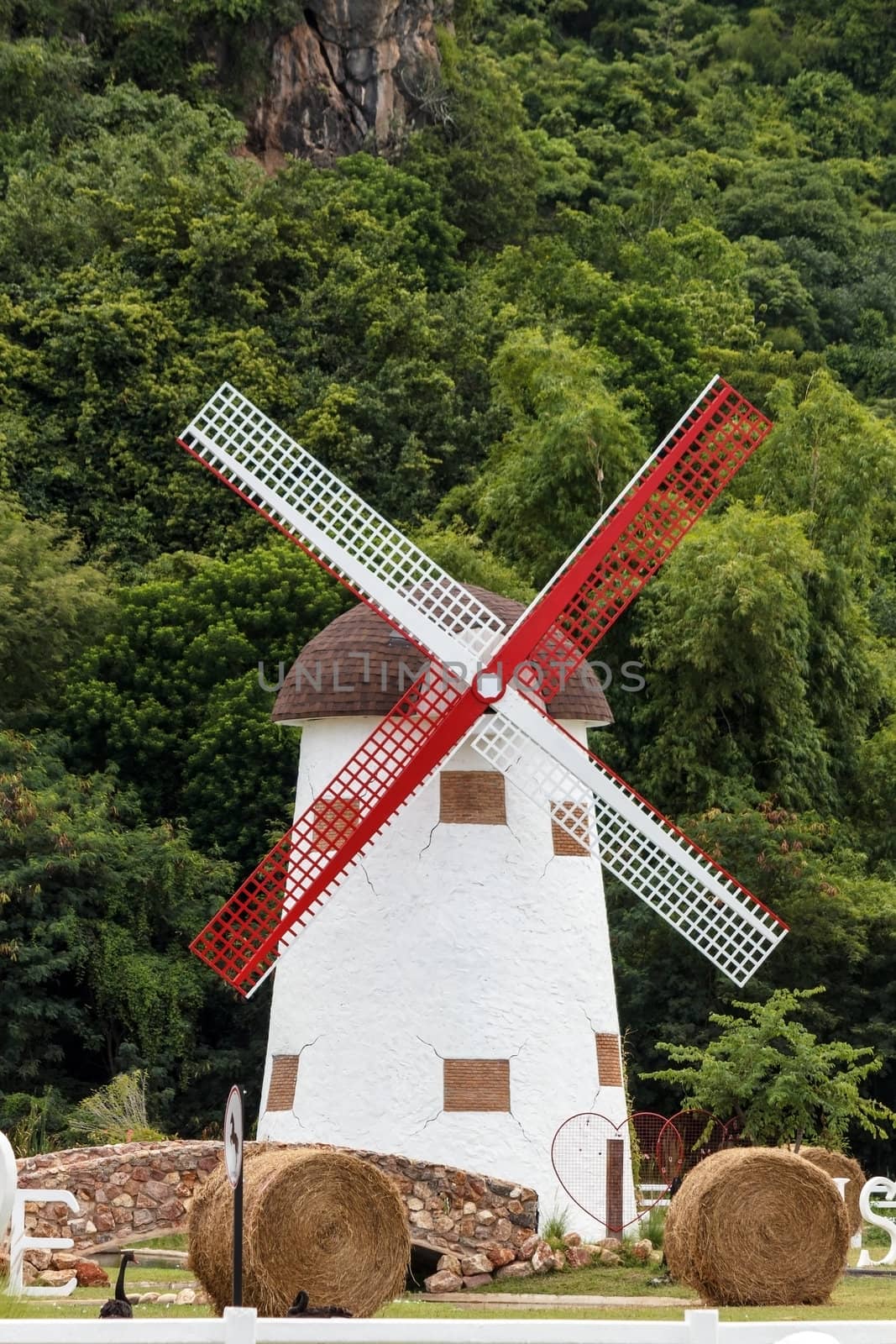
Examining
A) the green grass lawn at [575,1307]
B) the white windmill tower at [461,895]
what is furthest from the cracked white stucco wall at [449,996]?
the green grass lawn at [575,1307]

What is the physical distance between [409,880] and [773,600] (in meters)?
13.4

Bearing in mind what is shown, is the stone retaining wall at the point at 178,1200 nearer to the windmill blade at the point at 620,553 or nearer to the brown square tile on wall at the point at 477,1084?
the brown square tile on wall at the point at 477,1084

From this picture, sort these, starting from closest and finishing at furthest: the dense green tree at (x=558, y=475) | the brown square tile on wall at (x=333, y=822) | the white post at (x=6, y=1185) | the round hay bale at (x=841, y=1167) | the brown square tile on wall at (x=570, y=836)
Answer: the white post at (x=6, y=1185) < the round hay bale at (x=841, y=1167) < the brown square tile on wall at (x=333, y=822) < the brown square tile on wall at (x=570, y=836) < the dense green tree at (x=558, y=475)

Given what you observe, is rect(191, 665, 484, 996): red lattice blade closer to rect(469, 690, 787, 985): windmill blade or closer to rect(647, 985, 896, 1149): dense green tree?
rect(469, 690, 787, 985): windmill blade

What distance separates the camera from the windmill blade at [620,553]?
1995 centimetres

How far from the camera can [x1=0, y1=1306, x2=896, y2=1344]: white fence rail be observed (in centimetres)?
938

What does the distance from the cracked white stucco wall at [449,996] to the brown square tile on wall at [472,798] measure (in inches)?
2.8

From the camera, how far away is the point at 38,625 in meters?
32.6

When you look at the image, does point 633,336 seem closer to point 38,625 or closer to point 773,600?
point 773,600

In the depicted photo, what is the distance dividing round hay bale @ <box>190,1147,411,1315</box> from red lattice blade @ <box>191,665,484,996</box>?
5729 mm

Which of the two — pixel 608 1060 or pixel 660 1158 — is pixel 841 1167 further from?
pixel 660 1158

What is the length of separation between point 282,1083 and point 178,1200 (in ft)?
7.24

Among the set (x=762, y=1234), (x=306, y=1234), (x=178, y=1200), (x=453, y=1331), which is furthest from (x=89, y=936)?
(x=453, y=1331)

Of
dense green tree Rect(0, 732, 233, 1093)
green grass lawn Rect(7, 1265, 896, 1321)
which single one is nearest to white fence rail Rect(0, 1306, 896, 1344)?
green grass lawn Rect(7, 1265, 896, 1321)
